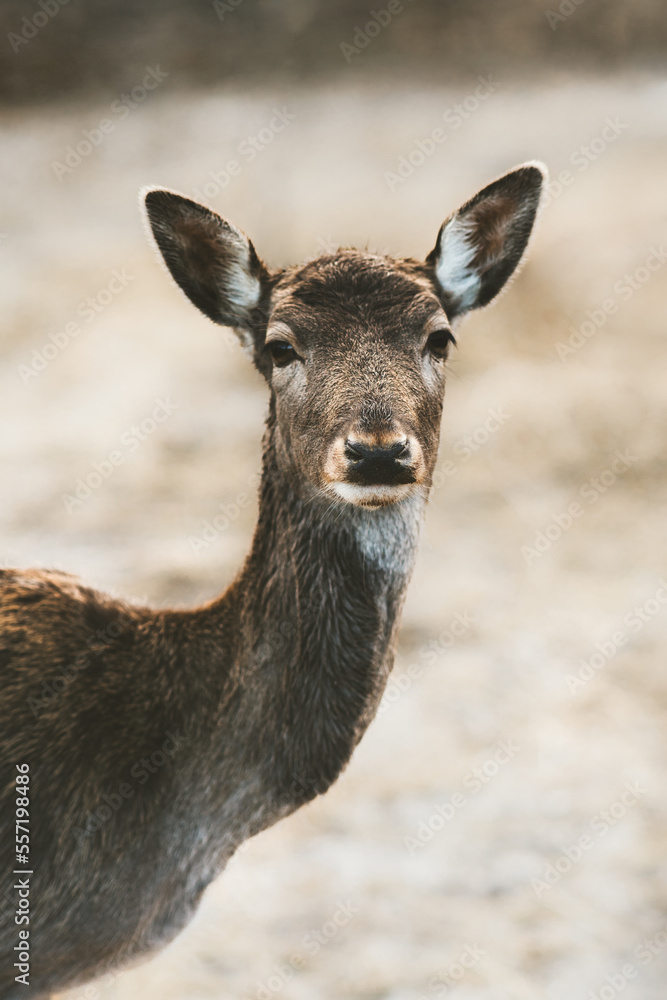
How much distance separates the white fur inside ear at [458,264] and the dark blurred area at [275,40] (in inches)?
430

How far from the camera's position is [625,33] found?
13.2m

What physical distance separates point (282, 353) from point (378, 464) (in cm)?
76

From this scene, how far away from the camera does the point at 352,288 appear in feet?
11.5

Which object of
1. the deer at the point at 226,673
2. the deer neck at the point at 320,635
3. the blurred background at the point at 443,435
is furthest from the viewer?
the blurred background at the point at 443,435

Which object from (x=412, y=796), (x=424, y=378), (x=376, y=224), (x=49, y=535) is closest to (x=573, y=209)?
(x=376, y=224)

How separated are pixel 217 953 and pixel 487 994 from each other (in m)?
1.46

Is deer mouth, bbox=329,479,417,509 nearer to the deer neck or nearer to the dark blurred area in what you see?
the deer neck

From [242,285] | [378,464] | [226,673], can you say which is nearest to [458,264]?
[242,285]

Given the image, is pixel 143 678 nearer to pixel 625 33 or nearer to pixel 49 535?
pixel 49 535

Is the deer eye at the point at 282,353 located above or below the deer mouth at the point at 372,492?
above

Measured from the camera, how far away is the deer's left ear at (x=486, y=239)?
3.81 m

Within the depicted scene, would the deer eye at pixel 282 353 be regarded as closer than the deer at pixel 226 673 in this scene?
No

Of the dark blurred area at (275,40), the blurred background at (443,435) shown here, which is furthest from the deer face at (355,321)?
the dark blurred area at (275,40)

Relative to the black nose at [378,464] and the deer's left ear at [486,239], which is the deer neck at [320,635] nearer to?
the black nose at [378,464]
